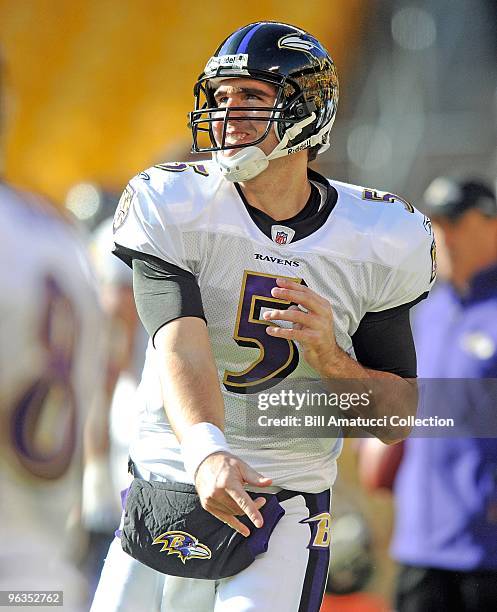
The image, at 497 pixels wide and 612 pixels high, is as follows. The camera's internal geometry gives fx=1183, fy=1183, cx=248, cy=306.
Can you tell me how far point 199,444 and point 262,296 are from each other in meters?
0.44

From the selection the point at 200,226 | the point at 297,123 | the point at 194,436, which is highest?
the point at 297,123

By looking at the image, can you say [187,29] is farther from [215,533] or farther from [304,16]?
[215,533]

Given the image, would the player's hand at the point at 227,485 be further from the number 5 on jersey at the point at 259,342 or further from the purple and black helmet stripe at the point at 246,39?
the purple and black helmet stripe at the point at 246,39

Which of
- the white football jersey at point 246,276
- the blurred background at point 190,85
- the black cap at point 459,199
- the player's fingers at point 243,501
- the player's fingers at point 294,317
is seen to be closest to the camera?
the player's fingers at point 243,501

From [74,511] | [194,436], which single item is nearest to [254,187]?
[194,436]

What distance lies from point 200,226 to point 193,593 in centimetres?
83

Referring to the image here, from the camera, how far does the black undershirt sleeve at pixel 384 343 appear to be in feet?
9.41

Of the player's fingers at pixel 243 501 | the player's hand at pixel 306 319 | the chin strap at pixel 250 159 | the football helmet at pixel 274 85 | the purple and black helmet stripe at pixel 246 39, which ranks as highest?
the purple and black helmet stripe at pixel 246 39

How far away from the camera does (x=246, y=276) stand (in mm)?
2719

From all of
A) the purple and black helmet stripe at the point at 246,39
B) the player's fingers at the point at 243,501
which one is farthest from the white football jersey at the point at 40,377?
the player's fingers at the point at 243,501

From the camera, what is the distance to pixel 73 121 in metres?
7.91

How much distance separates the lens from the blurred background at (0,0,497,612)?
7070mm

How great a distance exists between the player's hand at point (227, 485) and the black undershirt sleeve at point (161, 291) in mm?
373

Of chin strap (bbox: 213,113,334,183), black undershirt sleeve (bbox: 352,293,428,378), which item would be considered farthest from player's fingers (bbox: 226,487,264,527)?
chin strap (bbox: 213,113,334,183)
